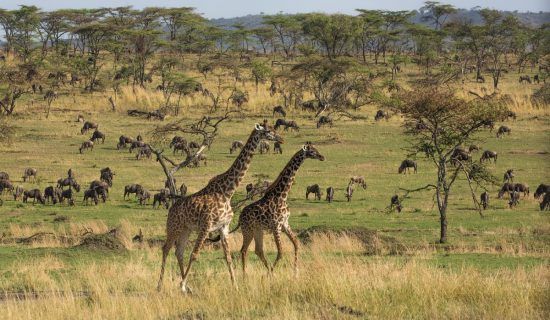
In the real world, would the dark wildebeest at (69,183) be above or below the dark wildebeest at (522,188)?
below

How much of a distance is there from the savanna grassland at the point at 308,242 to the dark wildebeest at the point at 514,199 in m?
0.33

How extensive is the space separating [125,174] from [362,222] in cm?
1412

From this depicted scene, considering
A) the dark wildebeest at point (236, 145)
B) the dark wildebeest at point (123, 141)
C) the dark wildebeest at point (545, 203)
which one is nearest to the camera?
the dark wildebeest at point (545, 203)

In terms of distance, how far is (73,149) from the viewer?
42438mm

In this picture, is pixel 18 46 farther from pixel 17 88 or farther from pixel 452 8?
pixel 452 8

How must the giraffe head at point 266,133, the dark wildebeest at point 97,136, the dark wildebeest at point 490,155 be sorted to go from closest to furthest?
1. the giraffe head at point 266,133
2. the dark wildebeest at point 490,155
3. the dark wildebeest at point 97,136

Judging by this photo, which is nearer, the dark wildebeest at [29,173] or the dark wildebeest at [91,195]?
the dark wildebeest at [91,195]

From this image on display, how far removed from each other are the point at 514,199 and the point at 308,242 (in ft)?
36.7

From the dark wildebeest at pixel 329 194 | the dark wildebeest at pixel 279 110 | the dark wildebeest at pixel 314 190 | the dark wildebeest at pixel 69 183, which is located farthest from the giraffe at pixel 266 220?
the dark wildebeest at pixel 279 110

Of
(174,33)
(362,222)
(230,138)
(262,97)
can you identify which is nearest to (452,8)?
(174,33)

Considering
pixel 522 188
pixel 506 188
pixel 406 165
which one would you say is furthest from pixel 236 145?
pixel 522 188

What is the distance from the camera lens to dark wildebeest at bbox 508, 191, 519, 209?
2798 cm

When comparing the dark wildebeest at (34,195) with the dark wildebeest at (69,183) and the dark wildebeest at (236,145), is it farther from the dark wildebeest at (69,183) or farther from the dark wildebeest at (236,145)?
the dark wildebeest at (236,145)

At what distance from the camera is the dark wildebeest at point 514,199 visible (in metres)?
28.0
